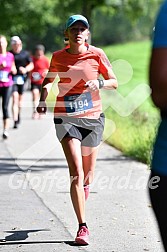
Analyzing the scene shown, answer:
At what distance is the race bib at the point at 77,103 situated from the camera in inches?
265

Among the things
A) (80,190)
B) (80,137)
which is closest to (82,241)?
(80,190)

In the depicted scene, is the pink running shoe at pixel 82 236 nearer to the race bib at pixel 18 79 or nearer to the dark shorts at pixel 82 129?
the dark shorts at pixel 82 129

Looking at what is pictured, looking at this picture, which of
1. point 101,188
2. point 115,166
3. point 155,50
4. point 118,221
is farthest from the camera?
point 115,166

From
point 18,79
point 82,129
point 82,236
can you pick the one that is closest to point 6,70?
point 18,79

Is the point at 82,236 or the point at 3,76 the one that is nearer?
the point at 82,236

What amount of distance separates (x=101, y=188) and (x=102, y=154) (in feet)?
10.1

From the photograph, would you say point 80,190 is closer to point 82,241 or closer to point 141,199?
point 82,241

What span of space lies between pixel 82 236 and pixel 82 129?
0.94m

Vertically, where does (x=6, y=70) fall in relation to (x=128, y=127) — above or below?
above

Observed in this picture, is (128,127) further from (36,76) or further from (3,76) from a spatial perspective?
(36,76)

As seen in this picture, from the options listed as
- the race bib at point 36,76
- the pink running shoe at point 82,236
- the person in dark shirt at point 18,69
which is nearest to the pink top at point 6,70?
the person in dark shirt at point 18,69

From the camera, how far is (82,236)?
659 centimetres

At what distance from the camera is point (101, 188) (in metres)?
9.52

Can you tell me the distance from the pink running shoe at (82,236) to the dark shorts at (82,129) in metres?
0.76
